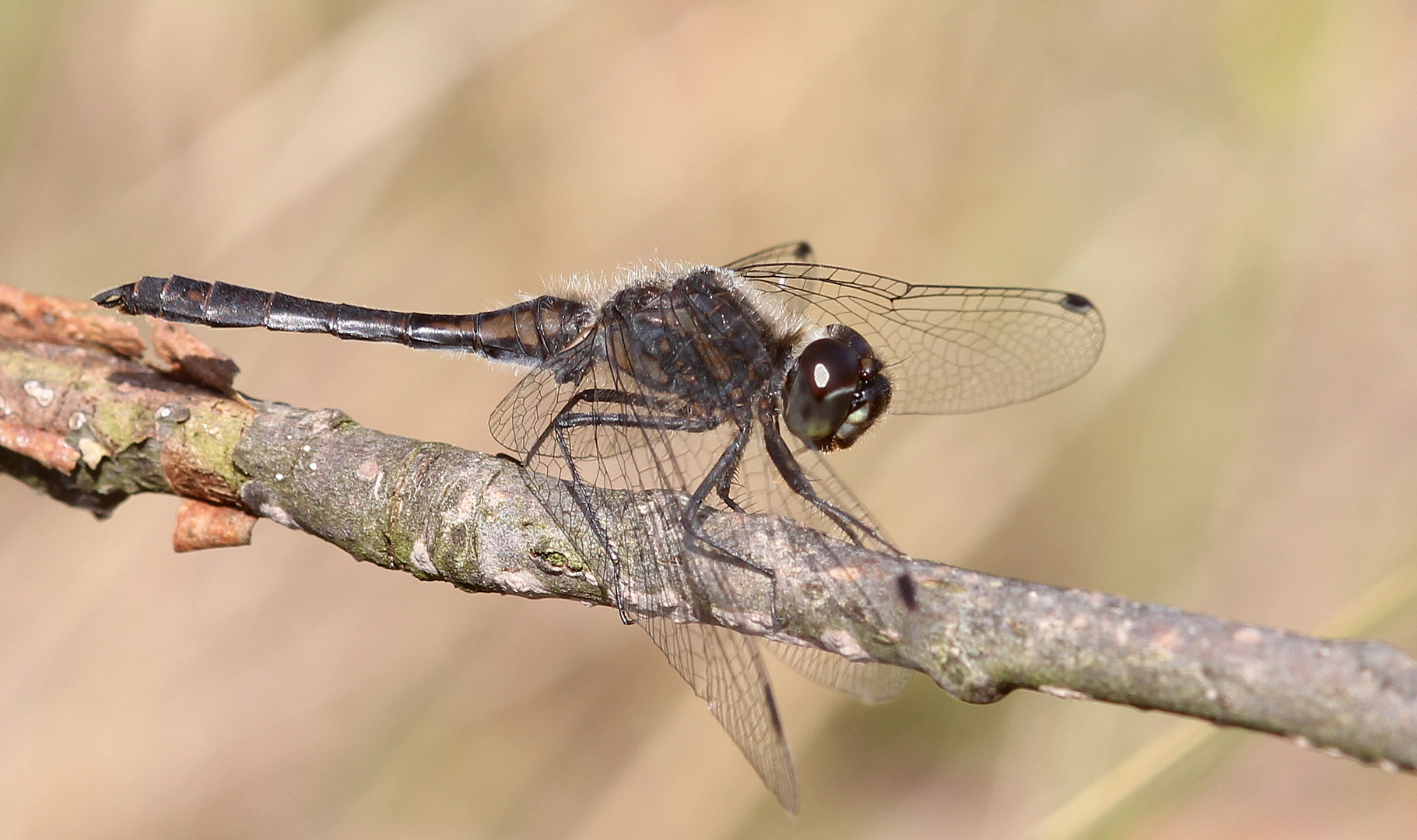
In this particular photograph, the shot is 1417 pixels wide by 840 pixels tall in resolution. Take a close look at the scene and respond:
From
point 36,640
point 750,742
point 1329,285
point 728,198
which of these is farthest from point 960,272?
point 36,640

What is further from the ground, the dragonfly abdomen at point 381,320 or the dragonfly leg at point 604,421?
the dragonfly abdomen at point 381,320

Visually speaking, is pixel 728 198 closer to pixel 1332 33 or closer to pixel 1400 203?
pixel 1332 33

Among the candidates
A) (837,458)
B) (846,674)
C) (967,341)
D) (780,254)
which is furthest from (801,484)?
(837,458)

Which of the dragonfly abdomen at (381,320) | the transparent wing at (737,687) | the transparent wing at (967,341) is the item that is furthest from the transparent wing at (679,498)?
the transparent wing at (967,341)

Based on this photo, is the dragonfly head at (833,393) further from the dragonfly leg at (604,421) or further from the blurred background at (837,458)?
the blurred background at (837,458)

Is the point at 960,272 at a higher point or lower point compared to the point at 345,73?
lower

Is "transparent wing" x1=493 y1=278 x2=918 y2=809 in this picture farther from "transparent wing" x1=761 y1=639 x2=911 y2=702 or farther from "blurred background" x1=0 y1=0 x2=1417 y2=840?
"blurred background" x1=0 y1=0 x2=1417 y2=840

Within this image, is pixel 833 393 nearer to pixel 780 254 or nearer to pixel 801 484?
pixel 801 484

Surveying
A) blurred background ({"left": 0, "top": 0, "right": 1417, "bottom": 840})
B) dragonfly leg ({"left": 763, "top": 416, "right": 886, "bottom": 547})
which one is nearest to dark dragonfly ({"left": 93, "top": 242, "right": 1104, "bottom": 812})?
dragonfly leg ({"left": 763, "top": 416, "right": 886, "bottom": 547})
